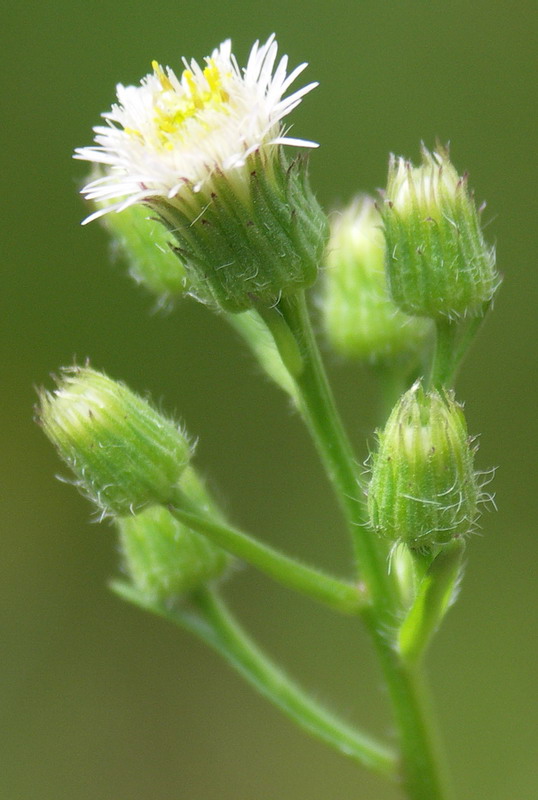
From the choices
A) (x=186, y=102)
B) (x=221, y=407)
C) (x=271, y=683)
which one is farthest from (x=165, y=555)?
(x=221, y=407)

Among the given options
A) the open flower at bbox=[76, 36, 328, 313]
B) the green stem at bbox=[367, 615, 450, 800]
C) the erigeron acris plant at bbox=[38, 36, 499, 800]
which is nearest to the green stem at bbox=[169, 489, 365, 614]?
the erigeron acris plant at bbox=[38, 36, 499, 800]

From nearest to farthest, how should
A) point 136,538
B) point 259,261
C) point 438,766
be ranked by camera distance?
point 259,261
point 438,766
point 136,538

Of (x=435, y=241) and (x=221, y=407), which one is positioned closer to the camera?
(x=435, y=241)

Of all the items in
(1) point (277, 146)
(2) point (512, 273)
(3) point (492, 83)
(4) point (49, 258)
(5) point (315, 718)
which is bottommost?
(5) point (315, 718)

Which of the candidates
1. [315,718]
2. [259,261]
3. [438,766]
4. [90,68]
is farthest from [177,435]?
[90,68]

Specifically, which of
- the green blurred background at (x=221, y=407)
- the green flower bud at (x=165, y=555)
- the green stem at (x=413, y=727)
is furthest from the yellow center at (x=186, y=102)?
the green blurred background at (x=221, y=407)

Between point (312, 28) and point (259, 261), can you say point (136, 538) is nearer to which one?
point (259, 261)

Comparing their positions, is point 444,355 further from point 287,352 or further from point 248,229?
point 248,229

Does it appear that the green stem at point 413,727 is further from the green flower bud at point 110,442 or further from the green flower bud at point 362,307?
the green flower bud at point 362,307
